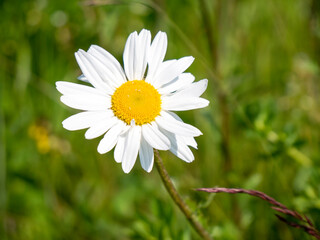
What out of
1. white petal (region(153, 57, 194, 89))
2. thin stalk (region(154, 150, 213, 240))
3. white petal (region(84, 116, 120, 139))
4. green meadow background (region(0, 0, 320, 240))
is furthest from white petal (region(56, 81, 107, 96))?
green meadow background (region(0, 0, 320, 240))

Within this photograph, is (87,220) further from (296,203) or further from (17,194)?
(296,203)

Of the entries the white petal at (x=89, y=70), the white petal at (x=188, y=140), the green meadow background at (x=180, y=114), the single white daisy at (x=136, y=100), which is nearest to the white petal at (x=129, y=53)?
the single white daisy at (x=136, y=100)

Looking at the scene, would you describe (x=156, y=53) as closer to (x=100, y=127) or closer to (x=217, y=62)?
(x=100, y=127)

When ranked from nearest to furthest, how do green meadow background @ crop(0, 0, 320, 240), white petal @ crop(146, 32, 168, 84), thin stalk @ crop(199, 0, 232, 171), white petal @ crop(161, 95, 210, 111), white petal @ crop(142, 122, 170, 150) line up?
white petal @ crop(142, 122, 170, 150)
white petal @ crop(161, 95, 210, 111)
white petal @ crop(146, 32, 168, 84)
thin stalk @ crop(199, 0, 232, 171)
green meadow background @ crop(0, 0, 320, 240)

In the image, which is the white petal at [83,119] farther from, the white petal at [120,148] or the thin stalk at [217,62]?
the thin stalk at [217,62]

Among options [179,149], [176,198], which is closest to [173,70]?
[179,149]

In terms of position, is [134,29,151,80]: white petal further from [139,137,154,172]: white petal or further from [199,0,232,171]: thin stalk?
[199,0,232,171]: thin stalk

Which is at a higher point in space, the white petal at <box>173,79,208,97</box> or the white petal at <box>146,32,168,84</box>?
the white petal at <box>146,32,168,84</box>
